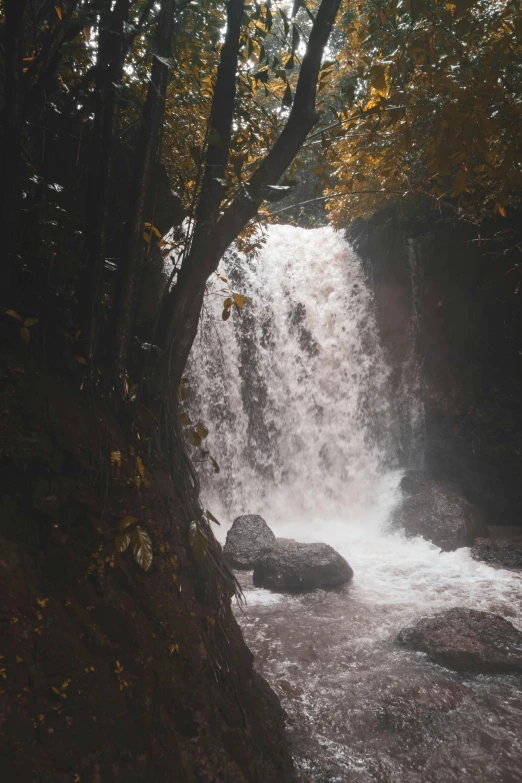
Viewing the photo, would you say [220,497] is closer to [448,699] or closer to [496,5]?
[448,699]

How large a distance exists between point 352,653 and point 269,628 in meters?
0.88

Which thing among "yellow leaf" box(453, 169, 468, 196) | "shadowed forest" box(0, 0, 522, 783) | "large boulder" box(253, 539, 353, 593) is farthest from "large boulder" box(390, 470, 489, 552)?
"yellow leaf" box(453, 169, 468, 196)

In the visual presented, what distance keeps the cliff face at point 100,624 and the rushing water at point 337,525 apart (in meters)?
1.12

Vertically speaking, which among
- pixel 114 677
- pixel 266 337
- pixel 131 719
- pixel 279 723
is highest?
pixel 266 337

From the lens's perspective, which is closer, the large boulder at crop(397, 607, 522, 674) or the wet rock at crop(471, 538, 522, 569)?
the large boulder at crop(397, 607, 522, 674)

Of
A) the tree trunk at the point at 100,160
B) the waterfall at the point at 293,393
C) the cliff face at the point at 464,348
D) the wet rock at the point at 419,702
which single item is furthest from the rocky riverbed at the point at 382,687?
the cliff face at the point at 464,348

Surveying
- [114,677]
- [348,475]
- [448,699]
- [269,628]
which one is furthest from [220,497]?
[114,677]

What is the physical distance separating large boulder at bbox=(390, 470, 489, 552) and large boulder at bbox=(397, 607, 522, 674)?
11.1ft

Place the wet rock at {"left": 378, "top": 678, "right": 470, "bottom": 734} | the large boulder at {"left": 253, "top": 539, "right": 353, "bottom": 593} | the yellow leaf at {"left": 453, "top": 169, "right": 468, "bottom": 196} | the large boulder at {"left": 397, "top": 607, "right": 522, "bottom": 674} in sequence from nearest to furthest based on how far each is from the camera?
the yellow leaf at {"left": 453, "top": 169, "right": 468, "bottom": 196}, the wet rock at {"left": 378, "top": 678, "right": 470, "bottom": 734}, the large boulder at {"left": 397, "top": 607, "right": 522, "bottom": 674}, the large boulder at {"left": 253, "top": 539, "right": 353, "bottom": 593}

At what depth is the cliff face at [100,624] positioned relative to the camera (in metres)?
1.65

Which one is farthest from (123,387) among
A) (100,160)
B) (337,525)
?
(337,525)

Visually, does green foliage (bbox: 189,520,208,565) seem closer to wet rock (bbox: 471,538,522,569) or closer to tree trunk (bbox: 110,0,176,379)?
tree trunk (bbox: 110,0,176,379)

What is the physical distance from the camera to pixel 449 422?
10273 mm

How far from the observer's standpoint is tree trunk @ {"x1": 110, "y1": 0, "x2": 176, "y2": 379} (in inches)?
96.1
